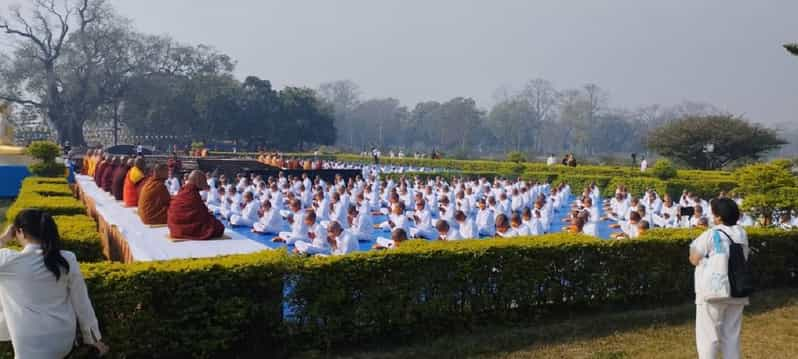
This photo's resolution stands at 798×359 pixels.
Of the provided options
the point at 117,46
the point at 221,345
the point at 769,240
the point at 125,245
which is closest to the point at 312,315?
the point at 221,345

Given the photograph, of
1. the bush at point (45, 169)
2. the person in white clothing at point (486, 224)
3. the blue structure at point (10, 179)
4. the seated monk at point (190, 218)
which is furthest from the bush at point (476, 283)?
the blue structure at point (10, 179)

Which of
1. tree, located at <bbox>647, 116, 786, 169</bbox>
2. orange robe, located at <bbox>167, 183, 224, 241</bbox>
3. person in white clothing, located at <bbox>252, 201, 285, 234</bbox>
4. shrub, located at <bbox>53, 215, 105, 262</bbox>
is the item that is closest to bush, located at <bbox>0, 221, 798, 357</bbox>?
shrub, located at <bbox>53, 215, 105, 262</bbox>

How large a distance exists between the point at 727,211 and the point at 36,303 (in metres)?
4.04

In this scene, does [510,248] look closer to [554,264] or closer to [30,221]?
[554,264]

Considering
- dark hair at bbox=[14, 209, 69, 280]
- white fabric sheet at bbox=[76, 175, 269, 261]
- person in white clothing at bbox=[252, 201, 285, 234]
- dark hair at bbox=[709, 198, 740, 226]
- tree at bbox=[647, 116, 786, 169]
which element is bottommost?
person in white clothing at bbox=[252, 201, 285, 234]

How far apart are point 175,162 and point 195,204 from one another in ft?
55.1

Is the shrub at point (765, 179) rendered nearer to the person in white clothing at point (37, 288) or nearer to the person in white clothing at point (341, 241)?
the person in white clothing at point (341, 241)

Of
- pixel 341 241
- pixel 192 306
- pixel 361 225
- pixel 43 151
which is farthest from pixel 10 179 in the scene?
pixel 192 306

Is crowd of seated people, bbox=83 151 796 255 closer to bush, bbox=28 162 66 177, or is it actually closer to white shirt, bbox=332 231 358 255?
white shirt, bbox=332 231 358 255

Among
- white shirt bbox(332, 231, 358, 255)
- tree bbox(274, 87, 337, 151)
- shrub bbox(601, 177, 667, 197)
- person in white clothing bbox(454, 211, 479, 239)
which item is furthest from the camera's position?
tree bbox(274, 87, 337, 151)

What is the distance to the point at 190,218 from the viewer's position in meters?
6.39

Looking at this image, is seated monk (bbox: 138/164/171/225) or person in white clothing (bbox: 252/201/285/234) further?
person in white clothing (bbox: 252/201/285/234)

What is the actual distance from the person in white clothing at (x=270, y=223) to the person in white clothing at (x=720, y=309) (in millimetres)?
9206

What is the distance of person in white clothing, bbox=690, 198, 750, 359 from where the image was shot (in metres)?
3.76
